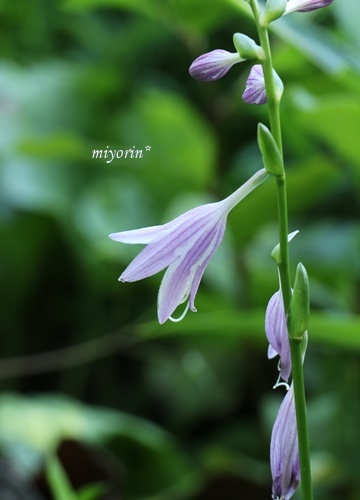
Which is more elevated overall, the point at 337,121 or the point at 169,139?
the point at 169,139

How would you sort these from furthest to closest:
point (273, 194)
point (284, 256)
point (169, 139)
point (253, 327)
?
point (169, 139), point (273, 194), point (253, 327), point (284, 256)

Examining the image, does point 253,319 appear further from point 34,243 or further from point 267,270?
point 34,243

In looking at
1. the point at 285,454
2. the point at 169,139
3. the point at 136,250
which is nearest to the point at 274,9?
the point at 285,454

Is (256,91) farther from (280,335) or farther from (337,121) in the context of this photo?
(337,121)

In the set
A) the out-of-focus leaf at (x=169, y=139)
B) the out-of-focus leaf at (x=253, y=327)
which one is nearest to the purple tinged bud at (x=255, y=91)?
the out-of-focus leaf at (x=253, y=327)

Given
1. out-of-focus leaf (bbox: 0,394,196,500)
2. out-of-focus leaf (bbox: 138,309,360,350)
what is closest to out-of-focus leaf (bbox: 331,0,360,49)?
out-of-focus leaf (bbox: 138,309,360,350)

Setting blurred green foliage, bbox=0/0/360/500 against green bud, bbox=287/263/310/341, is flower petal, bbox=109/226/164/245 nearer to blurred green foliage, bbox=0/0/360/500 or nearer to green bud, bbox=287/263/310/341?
green bud, bbox=287/263/310/341
